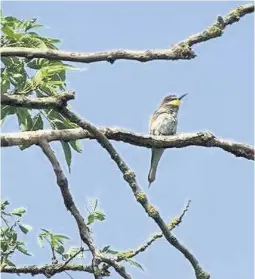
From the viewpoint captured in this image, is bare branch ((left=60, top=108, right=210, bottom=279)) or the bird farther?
the bird

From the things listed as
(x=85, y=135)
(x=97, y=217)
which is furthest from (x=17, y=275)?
(x=85, y=135)

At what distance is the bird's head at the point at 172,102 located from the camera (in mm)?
8211

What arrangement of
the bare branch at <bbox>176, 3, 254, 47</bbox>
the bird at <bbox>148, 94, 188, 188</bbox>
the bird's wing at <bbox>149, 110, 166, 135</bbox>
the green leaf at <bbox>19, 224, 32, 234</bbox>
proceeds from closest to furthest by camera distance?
the bare branch at <bbox>176, 3, 254, 47</bbox>, the green leaf at <bbox>19, 224, 32, 234</bbox>, the bird at <bbox>148, 94, 188, 188</bbox>, the bird's wing at <bbox>149, 110, 166, 135</bbox>

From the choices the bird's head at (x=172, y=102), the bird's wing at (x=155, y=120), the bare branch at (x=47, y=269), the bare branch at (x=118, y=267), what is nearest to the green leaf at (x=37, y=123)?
the bare branch at (x=47, y=269)

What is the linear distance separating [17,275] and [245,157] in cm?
116

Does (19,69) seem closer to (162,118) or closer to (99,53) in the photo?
(99,53)

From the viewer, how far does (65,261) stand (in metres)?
3.56

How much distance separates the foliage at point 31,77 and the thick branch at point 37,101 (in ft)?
0.23

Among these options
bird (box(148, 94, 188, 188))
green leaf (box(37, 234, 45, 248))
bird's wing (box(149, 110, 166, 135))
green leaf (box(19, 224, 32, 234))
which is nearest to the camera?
green leaf (box(37, 234, 45, 248))

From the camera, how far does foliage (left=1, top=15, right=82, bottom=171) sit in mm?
3299

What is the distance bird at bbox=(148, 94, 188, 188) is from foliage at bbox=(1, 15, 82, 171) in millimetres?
2919

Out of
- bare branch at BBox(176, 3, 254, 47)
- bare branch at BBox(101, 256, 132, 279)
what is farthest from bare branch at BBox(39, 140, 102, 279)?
bare branch at BBox(176, 3, 254, 47)

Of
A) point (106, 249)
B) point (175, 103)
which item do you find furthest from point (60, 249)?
point (175, 103)

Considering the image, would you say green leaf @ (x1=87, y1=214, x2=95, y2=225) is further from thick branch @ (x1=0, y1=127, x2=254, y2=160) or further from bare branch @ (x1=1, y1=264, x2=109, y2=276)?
thick branch @ (x1=0, y1=127, x2=254, y2=160)
